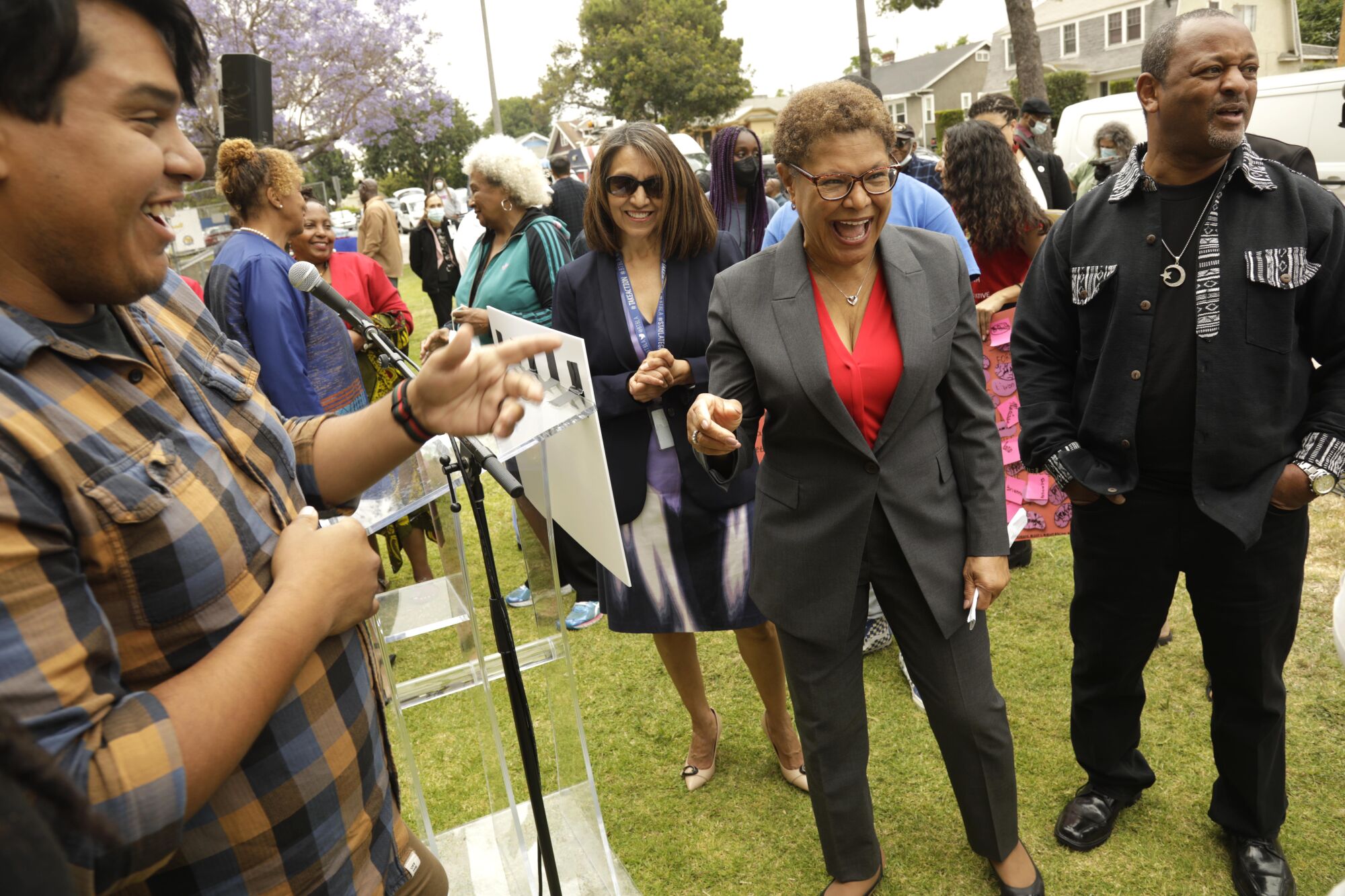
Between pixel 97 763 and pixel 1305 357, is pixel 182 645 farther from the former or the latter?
pixel 1305 357

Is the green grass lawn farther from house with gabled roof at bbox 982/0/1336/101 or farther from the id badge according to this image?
house with gabled roof at bbox 982/0/1336/101

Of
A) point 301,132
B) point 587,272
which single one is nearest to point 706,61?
point 301,132

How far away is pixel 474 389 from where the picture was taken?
58.6 inches

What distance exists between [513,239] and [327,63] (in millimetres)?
15640

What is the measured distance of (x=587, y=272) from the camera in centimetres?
311

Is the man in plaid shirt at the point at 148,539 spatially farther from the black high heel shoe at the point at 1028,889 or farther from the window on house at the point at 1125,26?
the window on house at the point at 1125,26

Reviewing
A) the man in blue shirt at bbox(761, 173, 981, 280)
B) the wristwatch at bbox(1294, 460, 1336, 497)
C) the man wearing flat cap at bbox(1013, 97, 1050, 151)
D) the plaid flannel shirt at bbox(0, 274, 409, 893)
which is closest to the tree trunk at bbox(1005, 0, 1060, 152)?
the man wearing flat cap at bbox(1013, 97, 1050, 151)

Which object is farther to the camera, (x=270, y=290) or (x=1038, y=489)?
(x=1038, y=489)

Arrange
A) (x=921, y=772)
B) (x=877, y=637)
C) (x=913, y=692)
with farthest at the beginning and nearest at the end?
(x=877, y=637) < (x=913, y=692) < (x=921, y=772)

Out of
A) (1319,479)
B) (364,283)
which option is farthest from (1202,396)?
(364,283)

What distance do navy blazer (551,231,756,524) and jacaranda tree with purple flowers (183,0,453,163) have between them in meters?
13.7

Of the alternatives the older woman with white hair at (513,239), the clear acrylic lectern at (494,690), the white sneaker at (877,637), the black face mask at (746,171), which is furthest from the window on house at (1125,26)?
the clear acrylic lectern at (494,690)

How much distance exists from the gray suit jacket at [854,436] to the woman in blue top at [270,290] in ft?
7.03

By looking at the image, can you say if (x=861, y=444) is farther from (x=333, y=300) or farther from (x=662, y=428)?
(x=333, y=300)
